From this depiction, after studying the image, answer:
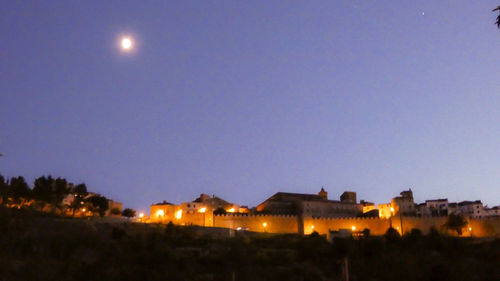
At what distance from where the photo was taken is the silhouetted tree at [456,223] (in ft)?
146

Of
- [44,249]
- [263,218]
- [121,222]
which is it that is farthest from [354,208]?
[44,249]

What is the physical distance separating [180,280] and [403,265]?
1591 centimetres

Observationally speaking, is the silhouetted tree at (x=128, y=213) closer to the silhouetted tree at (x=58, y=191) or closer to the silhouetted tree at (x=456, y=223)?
the silhouetted tree at (x=58, y=191)

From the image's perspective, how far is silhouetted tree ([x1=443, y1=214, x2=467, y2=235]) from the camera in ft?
146

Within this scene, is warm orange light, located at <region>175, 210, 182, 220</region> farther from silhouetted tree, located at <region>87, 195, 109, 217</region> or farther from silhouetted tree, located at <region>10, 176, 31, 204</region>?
silhouetted tree, located at <region>10, 176, 31, 204</region>

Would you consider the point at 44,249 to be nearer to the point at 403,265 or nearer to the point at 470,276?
the point at 403,265

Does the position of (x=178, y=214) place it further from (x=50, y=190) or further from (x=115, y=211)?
(x=50, y=190)

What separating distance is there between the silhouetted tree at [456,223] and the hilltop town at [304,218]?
0.29m

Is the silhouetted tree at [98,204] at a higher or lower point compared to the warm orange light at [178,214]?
higher

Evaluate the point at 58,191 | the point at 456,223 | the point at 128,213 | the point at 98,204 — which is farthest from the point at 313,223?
the point at 58,191

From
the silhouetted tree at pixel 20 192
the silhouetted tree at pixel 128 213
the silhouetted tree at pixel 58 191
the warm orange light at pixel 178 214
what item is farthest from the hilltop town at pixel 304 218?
the silhouetted tree at pixel 20 192

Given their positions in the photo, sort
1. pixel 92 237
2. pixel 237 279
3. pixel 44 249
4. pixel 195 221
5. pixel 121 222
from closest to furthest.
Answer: pixel 237 279, pixel 44 249, pixel 92 237, pixel 121 222, pixel 195 221

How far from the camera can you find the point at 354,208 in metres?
55.3

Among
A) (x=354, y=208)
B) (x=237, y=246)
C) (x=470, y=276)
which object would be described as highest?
(x=354, y=208)
